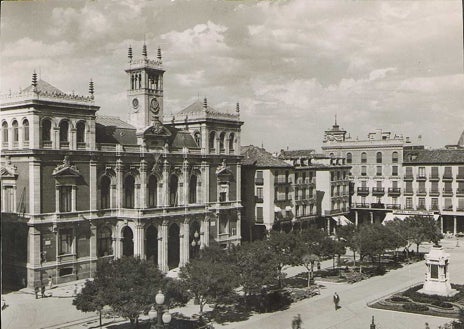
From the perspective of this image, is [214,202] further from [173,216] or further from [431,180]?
[431,180]

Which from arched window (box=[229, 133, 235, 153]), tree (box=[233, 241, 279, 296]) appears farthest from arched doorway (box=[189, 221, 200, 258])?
tree (box=[233, 241, 279, 296])

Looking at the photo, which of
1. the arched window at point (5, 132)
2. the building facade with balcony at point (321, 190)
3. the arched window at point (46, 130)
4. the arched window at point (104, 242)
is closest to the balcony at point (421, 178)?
the building facade with balcony at point (321, 190)

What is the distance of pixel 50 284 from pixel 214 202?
19.9 meters

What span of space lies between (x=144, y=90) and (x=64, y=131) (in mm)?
10219

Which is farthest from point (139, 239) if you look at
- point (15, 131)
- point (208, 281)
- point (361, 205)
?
point (361, 205)

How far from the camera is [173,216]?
51.8 metres

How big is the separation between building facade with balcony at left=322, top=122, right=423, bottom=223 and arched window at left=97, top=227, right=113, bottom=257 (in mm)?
47041

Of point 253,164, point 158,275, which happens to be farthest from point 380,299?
point 253,164

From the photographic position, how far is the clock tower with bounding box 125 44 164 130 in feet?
171

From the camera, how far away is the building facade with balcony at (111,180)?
42.3 meters

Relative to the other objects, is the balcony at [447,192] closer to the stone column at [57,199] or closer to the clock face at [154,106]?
the clock face at [154,106]

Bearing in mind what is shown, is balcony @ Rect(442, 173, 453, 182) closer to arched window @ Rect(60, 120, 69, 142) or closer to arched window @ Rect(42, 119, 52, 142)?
arched window @ Rect(60, 120, 69, 142)

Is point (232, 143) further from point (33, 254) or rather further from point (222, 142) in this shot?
point (33, 254)

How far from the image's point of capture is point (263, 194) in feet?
→ 219
